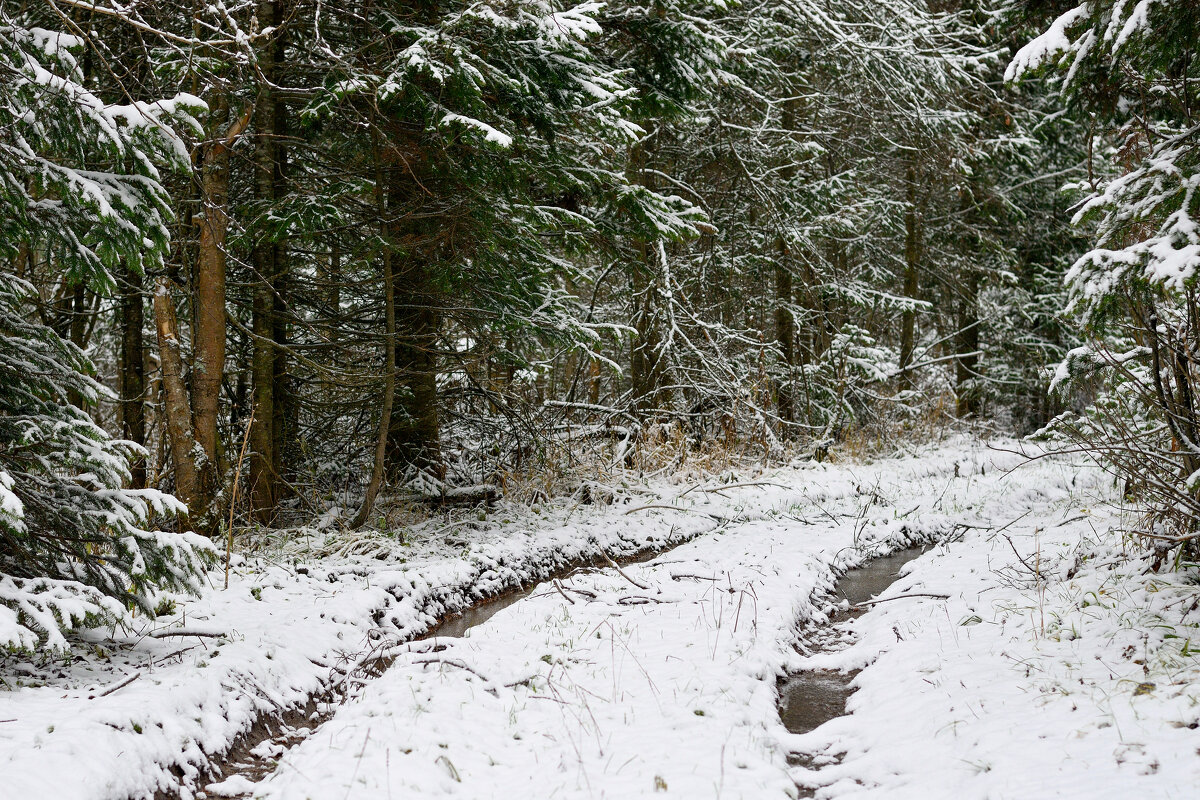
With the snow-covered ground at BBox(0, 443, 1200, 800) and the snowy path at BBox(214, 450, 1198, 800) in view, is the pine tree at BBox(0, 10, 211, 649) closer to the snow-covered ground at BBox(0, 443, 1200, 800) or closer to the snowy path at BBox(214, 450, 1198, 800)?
the snow-covered ground at BBox(0, 443, 1200, 800)

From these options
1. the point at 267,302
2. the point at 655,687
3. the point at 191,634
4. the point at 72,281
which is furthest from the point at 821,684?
the point at 267,302

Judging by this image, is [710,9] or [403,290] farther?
[710,9]

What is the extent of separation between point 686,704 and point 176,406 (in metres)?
5.48

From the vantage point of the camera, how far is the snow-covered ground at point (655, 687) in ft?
11.8

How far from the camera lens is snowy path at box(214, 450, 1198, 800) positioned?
12.0 ft

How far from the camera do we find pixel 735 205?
13.8 m

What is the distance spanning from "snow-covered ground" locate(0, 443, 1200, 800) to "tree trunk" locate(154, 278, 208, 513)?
120 cm

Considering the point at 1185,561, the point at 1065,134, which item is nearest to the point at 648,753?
the point at 1185,561

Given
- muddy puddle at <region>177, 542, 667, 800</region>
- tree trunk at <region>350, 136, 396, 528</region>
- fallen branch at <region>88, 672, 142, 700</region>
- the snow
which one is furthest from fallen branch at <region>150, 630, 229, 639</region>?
the snow

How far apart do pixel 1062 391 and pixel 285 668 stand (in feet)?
21.7

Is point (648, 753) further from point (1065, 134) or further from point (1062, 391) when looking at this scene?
point (1065, 134)

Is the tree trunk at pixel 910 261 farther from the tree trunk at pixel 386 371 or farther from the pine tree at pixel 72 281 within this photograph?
the pine tree at pixel 72 281

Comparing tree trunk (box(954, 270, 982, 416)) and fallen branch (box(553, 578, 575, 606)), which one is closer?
fallen branch (box(553, 578, 575, 606))

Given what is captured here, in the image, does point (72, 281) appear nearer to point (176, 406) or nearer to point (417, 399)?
point (176, 406)
